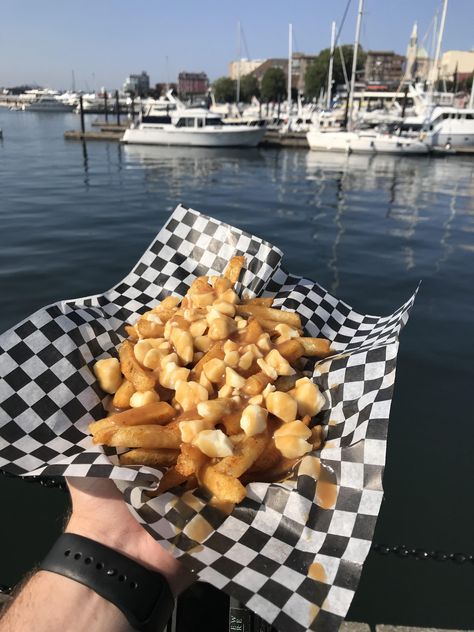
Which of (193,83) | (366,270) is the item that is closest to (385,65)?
(193,83)

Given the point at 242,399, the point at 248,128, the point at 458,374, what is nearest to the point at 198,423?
the point at 242,399

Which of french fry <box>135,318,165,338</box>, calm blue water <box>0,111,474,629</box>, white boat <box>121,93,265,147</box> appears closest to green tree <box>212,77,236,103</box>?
white boat <box>121,93,265,147</box>

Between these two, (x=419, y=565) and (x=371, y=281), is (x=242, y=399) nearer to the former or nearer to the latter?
(x=419, y=565)

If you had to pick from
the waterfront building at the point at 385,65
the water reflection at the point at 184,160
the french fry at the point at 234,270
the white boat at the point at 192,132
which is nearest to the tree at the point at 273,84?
the waterfront building at the point at 385,65

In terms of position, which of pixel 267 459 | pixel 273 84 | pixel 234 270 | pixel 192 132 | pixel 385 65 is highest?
pixel 385 65

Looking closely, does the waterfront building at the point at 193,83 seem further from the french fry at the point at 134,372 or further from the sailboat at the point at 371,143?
the french fry at the point at 134,372

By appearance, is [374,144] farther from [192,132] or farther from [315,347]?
[315,347]
